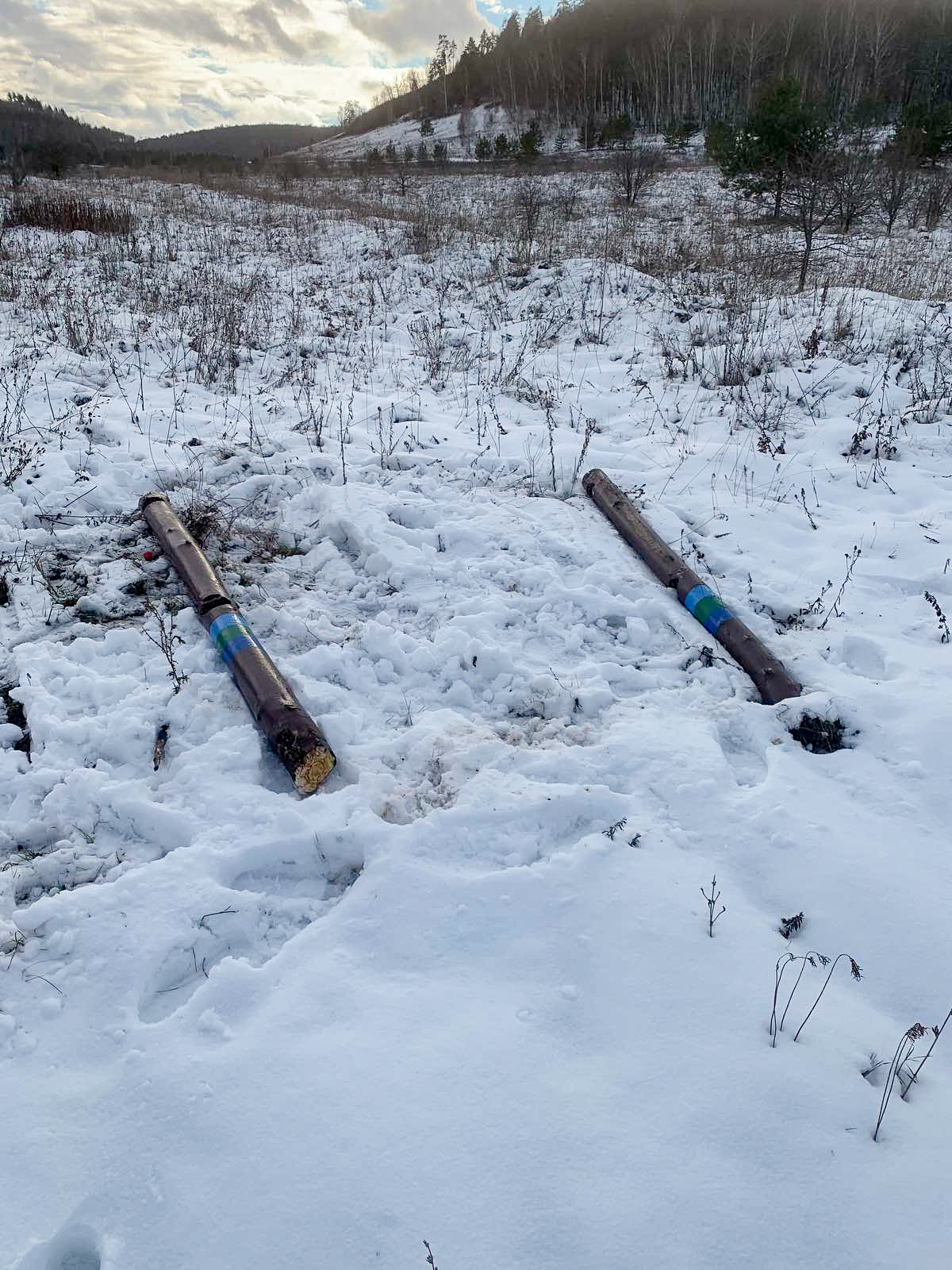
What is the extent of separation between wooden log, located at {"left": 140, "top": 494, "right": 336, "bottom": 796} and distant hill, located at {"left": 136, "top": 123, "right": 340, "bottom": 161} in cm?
10163

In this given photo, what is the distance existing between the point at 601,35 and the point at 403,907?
80.0 metres

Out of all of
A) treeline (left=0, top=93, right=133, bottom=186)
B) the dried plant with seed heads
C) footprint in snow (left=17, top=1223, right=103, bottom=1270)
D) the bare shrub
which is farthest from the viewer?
treeline (left=0, top=93, right=133, bottom=186)

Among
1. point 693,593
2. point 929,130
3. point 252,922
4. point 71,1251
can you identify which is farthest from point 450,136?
point 71,1251

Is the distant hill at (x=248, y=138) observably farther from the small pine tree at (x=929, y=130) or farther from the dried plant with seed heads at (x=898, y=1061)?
the dried plant with seed heads at (x=898, y=1061)

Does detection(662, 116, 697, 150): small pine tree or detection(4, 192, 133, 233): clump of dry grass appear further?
detection(662, 116, 697, 150): small pine tree

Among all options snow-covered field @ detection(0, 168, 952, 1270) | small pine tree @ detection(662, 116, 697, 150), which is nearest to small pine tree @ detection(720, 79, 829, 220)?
snow-covered field @ detection(0, 168, 952, 1270)

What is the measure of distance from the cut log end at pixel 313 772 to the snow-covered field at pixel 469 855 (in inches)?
4.9

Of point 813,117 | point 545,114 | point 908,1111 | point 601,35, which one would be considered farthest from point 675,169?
point 601,35

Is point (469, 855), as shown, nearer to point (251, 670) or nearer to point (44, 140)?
point (251, 670)

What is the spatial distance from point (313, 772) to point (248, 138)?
130717 millimetres

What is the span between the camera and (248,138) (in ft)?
344

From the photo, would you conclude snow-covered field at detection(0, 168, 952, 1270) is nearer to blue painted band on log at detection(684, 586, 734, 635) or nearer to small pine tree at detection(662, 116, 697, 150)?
blue painted band on log at detection(684, 586, 734, 635)

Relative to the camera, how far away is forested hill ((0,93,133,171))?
2220 cm

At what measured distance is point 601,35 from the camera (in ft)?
201
